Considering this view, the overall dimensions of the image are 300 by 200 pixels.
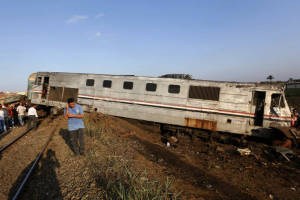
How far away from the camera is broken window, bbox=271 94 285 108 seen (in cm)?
889

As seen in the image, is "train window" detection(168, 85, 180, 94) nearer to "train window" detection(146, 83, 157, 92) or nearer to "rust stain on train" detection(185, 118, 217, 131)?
"train window" detection(146, 83, 157, 92)

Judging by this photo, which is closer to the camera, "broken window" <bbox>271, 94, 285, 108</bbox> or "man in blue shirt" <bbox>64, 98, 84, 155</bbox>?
"man in blue shirt" <bbox>64, 98, 84, 155</bbox>

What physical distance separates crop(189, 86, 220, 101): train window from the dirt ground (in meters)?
2.94

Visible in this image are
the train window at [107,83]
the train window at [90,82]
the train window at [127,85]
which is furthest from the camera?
the train window at [90,82]

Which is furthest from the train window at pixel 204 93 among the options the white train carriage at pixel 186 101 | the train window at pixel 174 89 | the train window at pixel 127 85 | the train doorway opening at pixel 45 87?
Answer: the train doorway opening at pixel 45 87

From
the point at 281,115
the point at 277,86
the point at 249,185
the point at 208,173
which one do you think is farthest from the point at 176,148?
the point at 277,86

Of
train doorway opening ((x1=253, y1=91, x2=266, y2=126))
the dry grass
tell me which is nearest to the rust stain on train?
train doorway opening ((x1=253, y1=91, x2=266, y2=126))

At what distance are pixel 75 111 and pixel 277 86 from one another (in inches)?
411

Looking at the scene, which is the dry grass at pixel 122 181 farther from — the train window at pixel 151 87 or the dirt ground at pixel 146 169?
the train window at pixel 151 87

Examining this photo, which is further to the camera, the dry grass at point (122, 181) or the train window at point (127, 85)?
the train window at point (127, 85)

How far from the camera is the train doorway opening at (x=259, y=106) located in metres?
9.23

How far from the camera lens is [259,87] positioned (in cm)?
922

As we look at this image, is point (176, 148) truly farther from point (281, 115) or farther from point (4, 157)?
point (4, 157)

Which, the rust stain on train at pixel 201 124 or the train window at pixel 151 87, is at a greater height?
the train window at pixel 151 87
